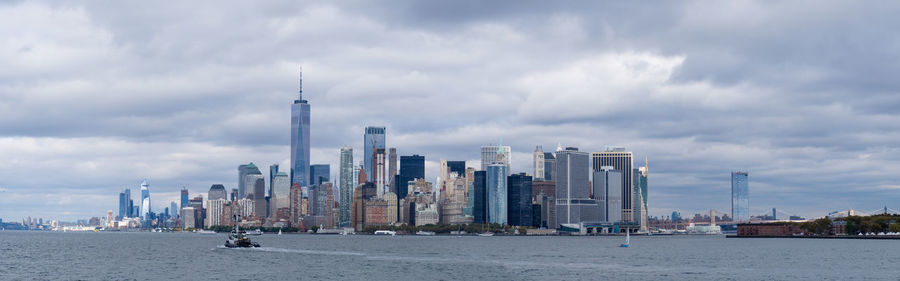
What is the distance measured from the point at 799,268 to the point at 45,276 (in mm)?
111696

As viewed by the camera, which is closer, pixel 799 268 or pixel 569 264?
pixel 799 268

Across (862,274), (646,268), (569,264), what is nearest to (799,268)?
(862,274)

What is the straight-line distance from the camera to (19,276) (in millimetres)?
129000

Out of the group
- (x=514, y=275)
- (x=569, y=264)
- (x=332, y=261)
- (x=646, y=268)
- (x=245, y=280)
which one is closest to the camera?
(x=245, y=280)

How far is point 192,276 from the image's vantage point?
128625 mm

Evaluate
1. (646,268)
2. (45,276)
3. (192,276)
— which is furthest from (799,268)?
(45,276)

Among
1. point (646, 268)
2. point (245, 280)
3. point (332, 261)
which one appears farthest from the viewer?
point (332, 261)

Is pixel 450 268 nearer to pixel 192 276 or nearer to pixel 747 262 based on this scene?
pixel 192 276

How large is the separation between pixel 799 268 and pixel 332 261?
256ft

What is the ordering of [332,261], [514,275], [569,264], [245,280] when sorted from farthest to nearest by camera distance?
1. [332,261]
2. [569,264]
3. [514,275]
4. [245,280]

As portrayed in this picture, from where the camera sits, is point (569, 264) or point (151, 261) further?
point (151, 261)

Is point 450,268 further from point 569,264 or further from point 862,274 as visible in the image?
point 862,274

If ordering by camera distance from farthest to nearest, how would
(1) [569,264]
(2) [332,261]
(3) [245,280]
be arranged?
(2) [332,261], (1) [569,264], (3) [245,280]

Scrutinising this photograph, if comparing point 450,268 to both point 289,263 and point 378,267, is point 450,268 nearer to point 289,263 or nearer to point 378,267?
point 378,267
